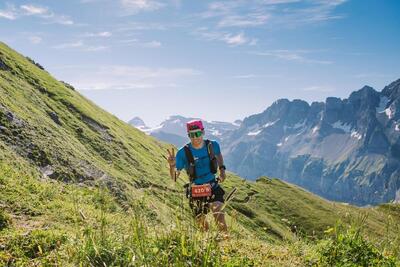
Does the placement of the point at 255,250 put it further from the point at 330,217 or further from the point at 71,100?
the point at 330,217

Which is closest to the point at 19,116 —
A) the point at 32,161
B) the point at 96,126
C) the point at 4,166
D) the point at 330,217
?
the point at 32,161

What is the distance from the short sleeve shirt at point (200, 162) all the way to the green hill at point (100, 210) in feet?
2.78

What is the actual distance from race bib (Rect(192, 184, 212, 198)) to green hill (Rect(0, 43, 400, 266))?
45cm

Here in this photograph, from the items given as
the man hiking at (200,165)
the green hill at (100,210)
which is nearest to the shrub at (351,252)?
the green hill at (100,210)

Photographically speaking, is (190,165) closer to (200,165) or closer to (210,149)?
(200,165)

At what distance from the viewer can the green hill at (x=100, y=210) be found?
303 inches

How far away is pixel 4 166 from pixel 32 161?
323 inches

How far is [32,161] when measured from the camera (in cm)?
2827

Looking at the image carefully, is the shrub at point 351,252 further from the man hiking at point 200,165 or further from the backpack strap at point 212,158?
the backpack strap at point 212,158

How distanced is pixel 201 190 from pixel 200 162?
1.05 meters

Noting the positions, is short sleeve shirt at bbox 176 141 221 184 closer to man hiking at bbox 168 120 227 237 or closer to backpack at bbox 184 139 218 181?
man hiking at bbox 168 120 227 237

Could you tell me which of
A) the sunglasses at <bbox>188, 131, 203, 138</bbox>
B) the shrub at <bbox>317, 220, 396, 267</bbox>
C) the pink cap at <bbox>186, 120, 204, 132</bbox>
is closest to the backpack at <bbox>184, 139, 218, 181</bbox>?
the sunglasses at <bbox>188, 131, 203, 138</bbox>

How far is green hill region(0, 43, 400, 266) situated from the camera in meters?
7.70

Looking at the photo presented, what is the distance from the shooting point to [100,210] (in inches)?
A: 693
